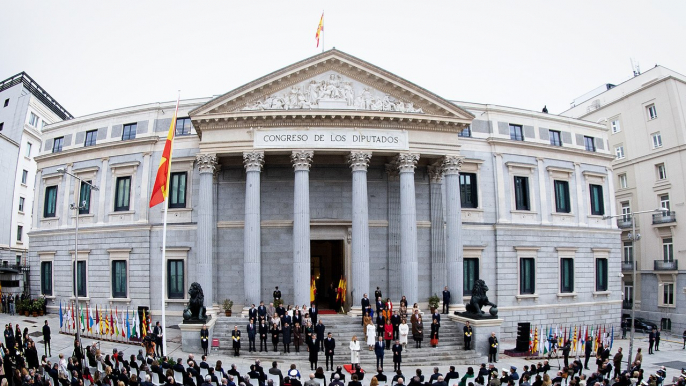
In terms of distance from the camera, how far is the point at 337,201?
33781 millimetres

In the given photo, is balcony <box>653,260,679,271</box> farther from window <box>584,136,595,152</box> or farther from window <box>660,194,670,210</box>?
window <box>584,136,595,152</box>

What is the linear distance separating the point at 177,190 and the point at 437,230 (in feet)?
57.7

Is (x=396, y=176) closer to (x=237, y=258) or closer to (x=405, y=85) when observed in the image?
(x=405, y=85)

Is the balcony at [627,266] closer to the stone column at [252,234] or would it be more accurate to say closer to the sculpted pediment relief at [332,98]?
the sculpted pediment relief at [332,98]

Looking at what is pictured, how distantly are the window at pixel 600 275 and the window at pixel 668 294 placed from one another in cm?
752

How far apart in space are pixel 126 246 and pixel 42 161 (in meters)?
10.9

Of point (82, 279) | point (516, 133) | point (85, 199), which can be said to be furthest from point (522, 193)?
point (82, 279)

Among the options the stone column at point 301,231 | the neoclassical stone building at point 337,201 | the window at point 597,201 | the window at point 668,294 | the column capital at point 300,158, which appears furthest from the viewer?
the window at point 668,294

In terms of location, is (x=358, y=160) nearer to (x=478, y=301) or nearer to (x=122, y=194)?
(x=478, y=301)

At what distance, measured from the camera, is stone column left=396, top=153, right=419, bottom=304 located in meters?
29.6

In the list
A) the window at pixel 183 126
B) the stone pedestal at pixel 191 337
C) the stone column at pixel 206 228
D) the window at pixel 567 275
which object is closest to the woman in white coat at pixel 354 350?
the stone pedestal at pixel 191 337

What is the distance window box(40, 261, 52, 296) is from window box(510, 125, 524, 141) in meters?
35.2

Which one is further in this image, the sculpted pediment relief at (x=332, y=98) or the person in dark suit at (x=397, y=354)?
the sculpted pediment relief at (x=332, y=98)

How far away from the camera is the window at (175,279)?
1334 inches
